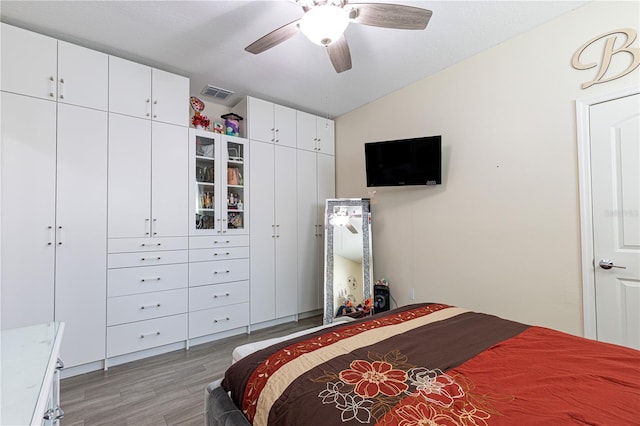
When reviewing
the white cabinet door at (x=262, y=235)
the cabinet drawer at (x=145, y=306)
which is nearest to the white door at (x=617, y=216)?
the white cabinet door at (x=262, y=235)

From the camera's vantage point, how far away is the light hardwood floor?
1.95 metres

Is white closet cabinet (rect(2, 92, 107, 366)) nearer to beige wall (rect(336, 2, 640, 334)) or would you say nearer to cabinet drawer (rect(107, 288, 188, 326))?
cabinet drawer (rect(107, 288, 188, 326))

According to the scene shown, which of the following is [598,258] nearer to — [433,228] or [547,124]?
[547,124]

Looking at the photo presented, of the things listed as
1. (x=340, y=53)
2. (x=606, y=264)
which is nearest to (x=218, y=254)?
(x=340, y=53)

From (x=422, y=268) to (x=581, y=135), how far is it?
5.94ft

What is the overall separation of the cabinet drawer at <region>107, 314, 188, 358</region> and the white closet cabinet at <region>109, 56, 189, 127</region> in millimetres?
1953

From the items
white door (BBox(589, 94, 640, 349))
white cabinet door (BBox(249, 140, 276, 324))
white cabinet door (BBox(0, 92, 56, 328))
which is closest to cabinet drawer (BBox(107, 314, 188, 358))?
white cabinet door (BBox(0, 92, 56, 328))

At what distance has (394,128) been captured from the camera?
11.8 feet

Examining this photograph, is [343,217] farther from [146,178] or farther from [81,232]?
[81,232]

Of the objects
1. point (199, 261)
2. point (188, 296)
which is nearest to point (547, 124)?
point (199, 261)

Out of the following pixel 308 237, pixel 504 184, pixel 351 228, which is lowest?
pixel 308 237

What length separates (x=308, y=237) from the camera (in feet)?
13.1

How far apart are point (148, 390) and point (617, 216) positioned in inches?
145

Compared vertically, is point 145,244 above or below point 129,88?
below
